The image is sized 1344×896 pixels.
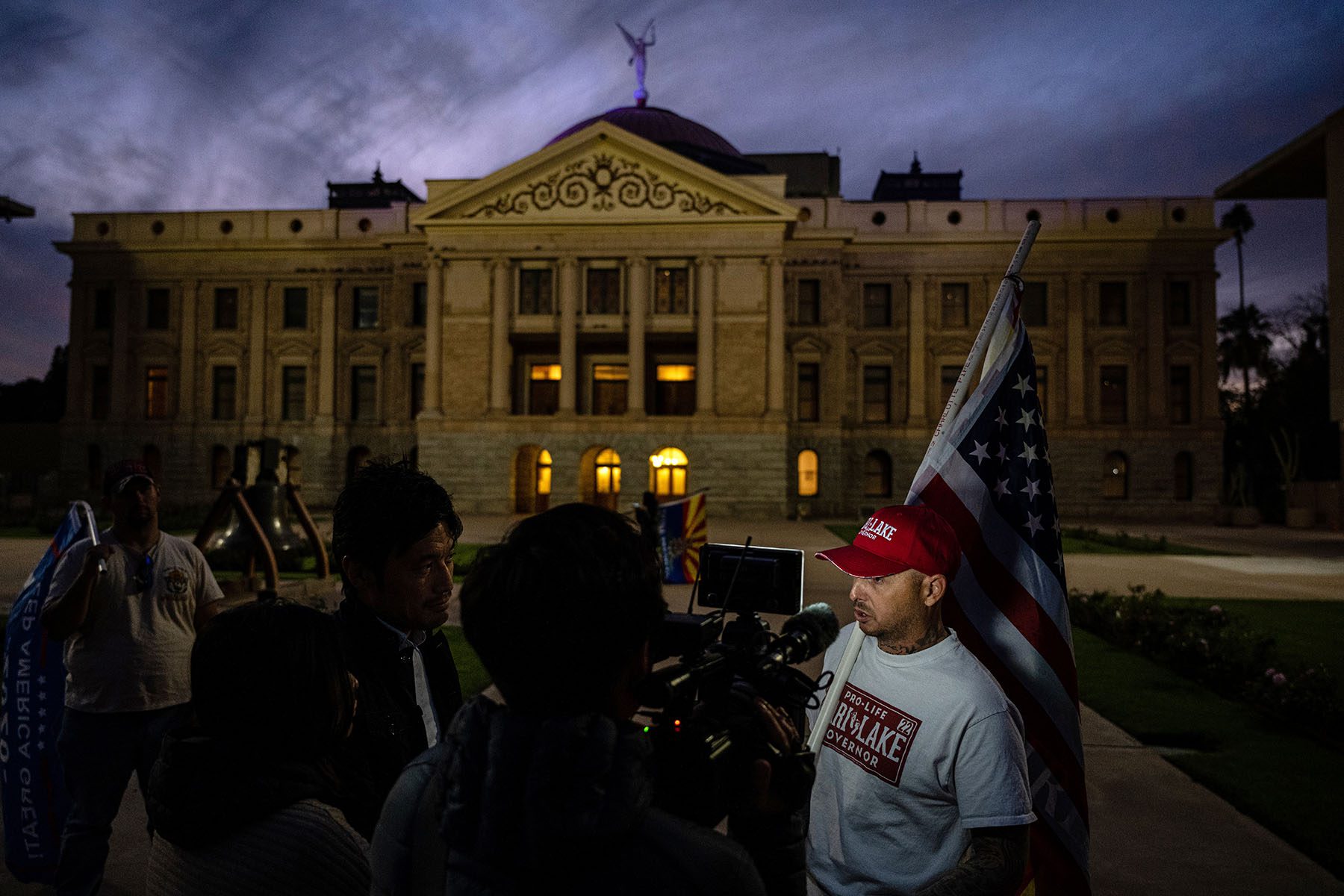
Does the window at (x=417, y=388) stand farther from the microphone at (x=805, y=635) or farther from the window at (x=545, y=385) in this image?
the microphone at (x=805, y=635)

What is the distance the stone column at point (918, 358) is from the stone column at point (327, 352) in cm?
2935

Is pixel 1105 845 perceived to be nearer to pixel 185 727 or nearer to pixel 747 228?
pixel 185 727

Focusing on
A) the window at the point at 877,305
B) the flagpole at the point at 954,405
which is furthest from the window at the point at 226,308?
the flagpole at the point at 954,405

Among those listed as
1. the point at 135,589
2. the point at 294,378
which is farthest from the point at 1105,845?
the point at 294,378

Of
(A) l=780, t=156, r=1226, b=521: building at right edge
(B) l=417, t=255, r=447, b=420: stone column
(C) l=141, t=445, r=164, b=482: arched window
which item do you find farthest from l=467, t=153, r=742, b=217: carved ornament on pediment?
(C) l=141, t=445, r=164, b=482: arched window

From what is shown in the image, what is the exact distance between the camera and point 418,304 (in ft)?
132

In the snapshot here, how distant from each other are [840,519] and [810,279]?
11953 millimetres

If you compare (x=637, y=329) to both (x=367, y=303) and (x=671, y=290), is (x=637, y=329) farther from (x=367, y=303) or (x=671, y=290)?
(x=367, y=303)

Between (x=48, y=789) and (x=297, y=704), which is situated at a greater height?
(x=297, y=704)

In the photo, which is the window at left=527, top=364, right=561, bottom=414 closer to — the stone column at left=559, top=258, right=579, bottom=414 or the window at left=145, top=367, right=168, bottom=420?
the stone column at left=559, top=258, right=579, bottom=414

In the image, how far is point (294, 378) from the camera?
40.9m

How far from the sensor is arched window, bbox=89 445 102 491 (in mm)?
40344

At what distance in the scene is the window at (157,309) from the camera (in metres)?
41.3

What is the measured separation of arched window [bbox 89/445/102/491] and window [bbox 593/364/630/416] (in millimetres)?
26129
